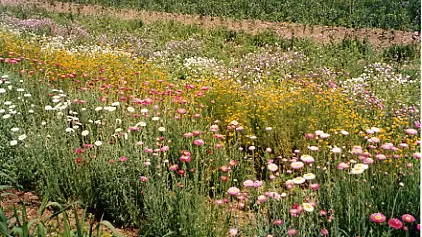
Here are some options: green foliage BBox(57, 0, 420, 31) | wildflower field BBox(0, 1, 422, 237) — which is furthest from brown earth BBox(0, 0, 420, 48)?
wildflower field BBox(0, 1, 422, 237)

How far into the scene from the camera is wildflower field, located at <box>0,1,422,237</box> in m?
3.46

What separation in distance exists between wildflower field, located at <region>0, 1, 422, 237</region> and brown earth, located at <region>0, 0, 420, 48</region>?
546cm

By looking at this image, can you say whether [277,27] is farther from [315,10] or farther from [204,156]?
[204,156]

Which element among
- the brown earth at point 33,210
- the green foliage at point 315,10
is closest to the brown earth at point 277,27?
the green foliage at point 315,10

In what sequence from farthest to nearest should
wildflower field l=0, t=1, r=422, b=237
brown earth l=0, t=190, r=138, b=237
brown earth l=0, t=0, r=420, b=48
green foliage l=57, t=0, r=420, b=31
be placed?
green foliage l=57, t=0, r=420, b=31
brown earth l=0, t=0, r=420, b=48
brown earth l=0, t=190, r=138, b=237
wildflower field l=0, t=1, r=422, b=237

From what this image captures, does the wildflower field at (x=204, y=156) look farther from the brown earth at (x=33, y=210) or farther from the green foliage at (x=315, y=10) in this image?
the green foliage at (x=315, y=10)

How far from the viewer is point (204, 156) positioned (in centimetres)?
474

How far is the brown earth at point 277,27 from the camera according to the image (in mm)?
14938

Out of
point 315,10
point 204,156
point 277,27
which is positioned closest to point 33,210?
point 204,156

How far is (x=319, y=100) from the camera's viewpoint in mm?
5965

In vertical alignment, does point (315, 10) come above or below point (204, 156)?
above

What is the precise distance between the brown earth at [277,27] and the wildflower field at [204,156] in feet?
17.9

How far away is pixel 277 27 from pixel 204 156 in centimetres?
1351

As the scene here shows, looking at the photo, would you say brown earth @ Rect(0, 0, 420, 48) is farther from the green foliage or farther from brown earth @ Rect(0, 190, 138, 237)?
brown earth @ Rect(0, 190, 138, 237)
